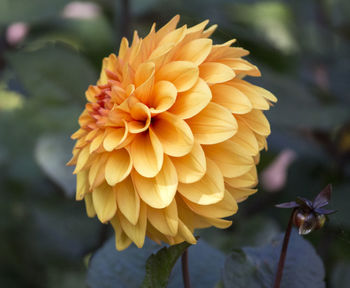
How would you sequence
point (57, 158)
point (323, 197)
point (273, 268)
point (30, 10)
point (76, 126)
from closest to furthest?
point (323, 197), point (273, 268), point (57, 158), point (76, 126), point (30, 10)

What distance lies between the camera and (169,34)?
64 centimetres

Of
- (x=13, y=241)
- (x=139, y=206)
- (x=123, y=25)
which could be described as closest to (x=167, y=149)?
(x=139, y=206)

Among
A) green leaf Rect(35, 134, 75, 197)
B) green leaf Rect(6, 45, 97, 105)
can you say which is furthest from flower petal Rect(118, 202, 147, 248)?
green leaf Rect(6, 45, 97, 105)

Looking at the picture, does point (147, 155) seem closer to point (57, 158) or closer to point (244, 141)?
point (244, 141)

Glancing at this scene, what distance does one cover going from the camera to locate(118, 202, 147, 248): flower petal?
59cm

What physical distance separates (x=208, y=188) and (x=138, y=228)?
0.30ft

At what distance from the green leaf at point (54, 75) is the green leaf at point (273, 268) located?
0.86 meters

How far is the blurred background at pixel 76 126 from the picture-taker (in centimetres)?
131

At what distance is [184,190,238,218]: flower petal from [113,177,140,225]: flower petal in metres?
0.06

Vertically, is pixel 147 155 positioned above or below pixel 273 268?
above

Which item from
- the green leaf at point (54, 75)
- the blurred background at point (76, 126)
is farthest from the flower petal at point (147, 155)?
the green leaf at point (54, 75)

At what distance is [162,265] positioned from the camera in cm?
62

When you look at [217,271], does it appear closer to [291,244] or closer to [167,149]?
[291,244]

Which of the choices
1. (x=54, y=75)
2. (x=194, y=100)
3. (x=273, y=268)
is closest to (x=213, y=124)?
(x=194, y=100)
